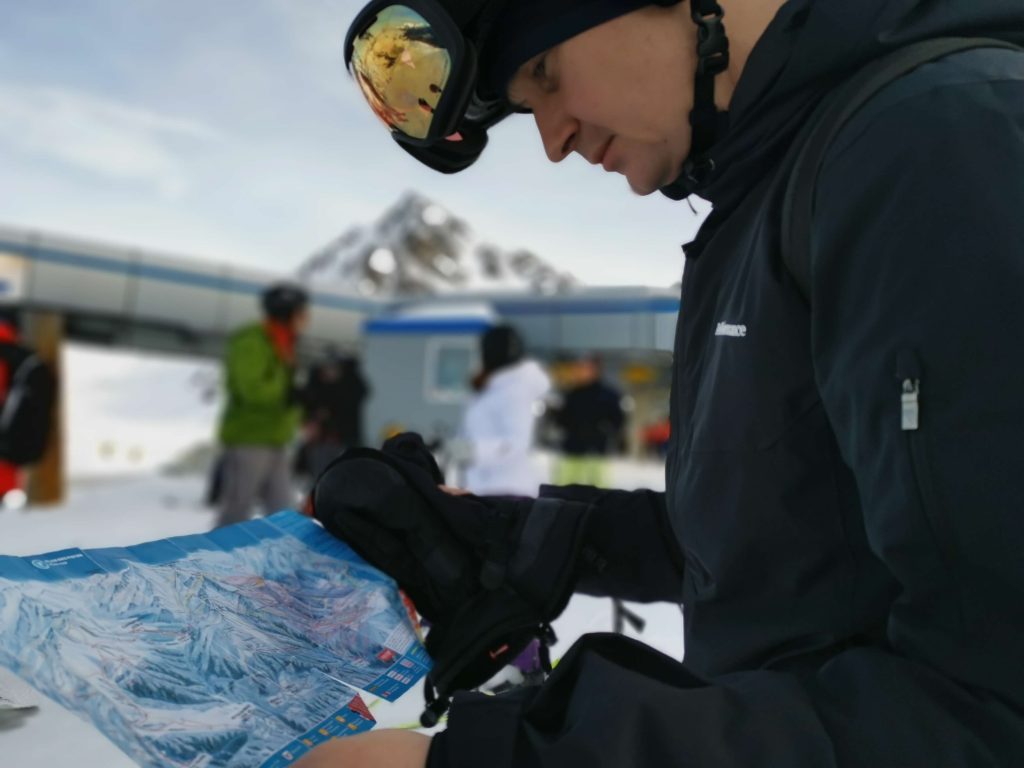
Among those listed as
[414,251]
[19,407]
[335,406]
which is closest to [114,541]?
[19,407]

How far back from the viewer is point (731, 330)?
0.71m

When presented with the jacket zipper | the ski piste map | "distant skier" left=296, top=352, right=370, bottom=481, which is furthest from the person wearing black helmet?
"distant skier" left=296, top=352, right=370, bottom=481

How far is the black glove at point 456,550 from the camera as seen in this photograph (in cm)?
97

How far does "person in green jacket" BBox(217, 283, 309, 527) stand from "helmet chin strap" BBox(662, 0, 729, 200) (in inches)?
165

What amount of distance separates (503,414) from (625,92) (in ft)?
12.0

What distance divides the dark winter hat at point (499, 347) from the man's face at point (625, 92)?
3457mm

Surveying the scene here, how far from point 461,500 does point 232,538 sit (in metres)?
0.31

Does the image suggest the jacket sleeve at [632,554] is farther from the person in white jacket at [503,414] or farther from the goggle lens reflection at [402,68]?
the person in white jacket at [503,414]

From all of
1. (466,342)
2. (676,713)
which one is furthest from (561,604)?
(466,342)

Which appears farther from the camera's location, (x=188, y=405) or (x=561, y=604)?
(x=188, y=405)

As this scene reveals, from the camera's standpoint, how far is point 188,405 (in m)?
25.5

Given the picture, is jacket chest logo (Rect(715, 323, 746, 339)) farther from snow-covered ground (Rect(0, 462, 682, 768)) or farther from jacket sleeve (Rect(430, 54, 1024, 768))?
snow-covered ground (Rect(0, 462, 682, 768))

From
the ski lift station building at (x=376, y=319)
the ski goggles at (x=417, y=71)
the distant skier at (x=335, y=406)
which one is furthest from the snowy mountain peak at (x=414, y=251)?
the ski goggles at (x=417, y=71)

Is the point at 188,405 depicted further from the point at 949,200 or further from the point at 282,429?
the point at 949,200
